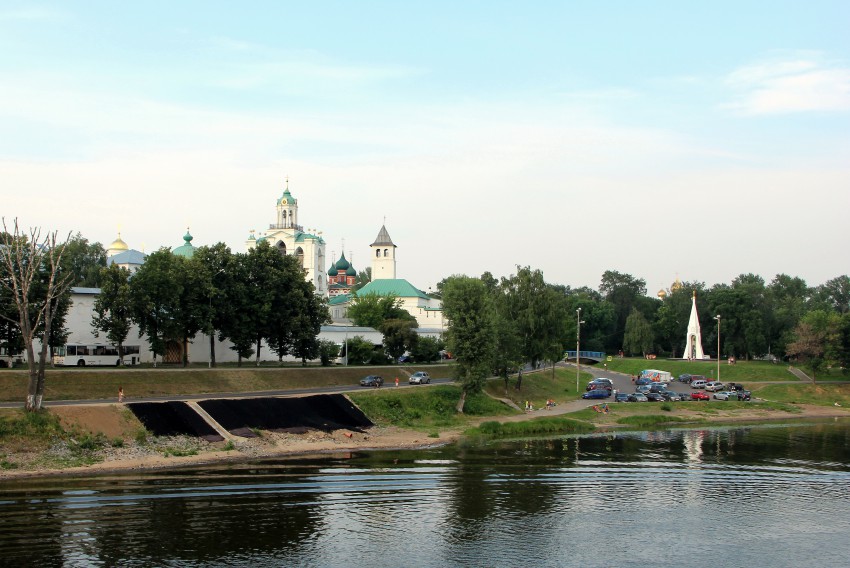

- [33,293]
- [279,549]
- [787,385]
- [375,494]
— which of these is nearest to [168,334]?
[33,293]

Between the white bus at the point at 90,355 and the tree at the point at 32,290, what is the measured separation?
6.22 meters

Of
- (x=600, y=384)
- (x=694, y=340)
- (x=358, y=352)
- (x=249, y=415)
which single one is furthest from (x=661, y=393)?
(x=249, y=415)

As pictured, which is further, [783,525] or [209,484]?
[209,484]

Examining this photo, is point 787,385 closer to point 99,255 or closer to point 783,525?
point 783,525

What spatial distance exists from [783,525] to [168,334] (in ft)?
155

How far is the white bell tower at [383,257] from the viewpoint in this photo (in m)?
144

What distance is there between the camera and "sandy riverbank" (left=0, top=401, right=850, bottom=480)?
41.3 metres

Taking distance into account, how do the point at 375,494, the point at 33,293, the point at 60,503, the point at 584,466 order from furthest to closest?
the point at 33,293, the point at 584,466, the point at 375,494, the point at 60,503

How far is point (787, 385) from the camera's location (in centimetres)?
8950

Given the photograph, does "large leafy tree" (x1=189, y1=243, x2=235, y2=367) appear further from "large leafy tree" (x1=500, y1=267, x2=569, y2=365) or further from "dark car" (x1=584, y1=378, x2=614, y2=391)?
"dark car" (x1=584, y1=378, x2=614, y2=391)

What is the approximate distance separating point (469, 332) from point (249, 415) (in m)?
21.5

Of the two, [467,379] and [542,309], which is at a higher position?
[542,309]

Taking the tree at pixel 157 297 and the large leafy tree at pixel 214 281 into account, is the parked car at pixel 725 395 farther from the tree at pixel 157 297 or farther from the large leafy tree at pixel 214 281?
the tree at pixel 157 297

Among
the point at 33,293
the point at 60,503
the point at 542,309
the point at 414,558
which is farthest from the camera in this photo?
the point at 542,309
